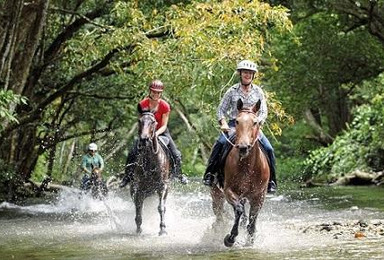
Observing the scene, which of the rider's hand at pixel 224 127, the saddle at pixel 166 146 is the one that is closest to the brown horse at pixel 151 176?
the saddle at pixel 166 146

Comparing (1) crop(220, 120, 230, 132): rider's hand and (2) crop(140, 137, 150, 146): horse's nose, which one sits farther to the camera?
(2) crop(140, 137, 150, 146): horse's nose

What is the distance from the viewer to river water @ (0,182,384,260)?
9.73 metres

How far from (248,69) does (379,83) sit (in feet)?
63.2

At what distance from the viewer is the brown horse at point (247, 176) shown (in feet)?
33.0

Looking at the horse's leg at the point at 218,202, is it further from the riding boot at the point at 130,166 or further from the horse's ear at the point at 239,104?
the horse's ear at the point at 239,104

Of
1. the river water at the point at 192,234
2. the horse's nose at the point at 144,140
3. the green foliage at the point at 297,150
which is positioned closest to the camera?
the river water at the point at 192,234

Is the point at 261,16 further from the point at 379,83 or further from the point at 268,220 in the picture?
the point at 379,83

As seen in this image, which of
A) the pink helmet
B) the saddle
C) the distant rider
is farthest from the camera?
the distant rider

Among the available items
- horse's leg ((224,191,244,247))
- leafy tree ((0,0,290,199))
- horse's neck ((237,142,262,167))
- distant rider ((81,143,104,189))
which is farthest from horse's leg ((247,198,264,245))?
distant rider ((81,143,104,189))

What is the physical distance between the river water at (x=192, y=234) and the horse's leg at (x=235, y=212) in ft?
0.40

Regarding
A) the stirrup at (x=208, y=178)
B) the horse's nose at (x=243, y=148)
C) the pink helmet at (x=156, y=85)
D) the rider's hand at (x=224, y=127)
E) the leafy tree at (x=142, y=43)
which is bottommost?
the stirrup at (x=208, y=178)

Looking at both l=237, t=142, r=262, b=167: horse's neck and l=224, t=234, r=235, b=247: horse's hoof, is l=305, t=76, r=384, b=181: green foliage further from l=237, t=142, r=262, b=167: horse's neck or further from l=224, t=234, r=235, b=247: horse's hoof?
l=224, t=234, r=235, b=247: horse's hoof

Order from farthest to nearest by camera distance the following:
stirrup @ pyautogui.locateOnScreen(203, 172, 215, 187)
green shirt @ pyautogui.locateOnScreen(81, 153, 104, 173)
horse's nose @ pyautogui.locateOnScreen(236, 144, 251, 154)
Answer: green shirt @ pyautogui.locateOnScreen(81, 153, 104, 173) < stirrup @ pyautogui.locateOnScreen(203, 172, 215, 187) < horse's nose @ pyautogui.locateOnScreen(236, 144, 251, 154)

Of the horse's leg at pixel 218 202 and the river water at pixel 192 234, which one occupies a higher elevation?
the horse's leg at pixel 218 202
